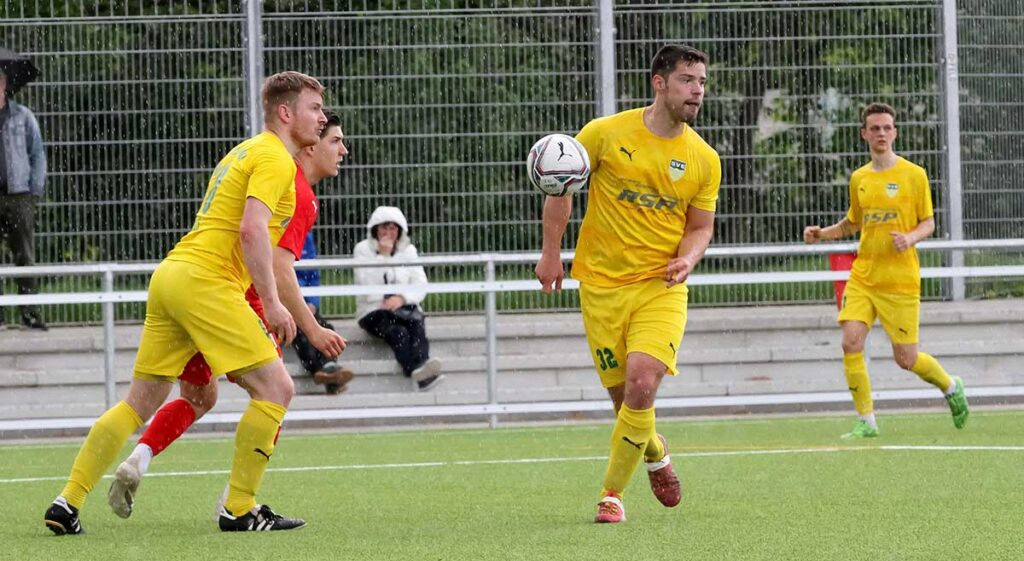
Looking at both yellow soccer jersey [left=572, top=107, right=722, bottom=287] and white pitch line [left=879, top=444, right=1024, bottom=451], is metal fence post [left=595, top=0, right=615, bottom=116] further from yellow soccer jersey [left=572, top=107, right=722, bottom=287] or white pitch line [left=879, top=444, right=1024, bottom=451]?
yellow soccer jersey [left=572, top=107, right=722, bottom=287]

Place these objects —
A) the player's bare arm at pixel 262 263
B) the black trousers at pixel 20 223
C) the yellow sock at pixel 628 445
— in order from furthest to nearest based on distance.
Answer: the black trousers at pixel 20 223 → the yellow sock at pixel 628 445 → the player's bare arm at pixel 262 263

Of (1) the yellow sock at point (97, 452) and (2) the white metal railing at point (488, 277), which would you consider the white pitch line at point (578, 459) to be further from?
(1) the yellow sock at point (97, 452)

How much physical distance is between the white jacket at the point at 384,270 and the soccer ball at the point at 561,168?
6449 millimetres

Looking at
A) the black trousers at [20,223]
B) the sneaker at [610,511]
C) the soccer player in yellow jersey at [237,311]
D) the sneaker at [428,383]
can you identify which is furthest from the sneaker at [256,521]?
the black trousers at [20,223]

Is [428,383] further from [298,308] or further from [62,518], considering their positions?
[62,518]

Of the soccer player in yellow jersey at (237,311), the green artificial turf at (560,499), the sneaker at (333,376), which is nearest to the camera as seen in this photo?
the green artificial turf at (560,499)

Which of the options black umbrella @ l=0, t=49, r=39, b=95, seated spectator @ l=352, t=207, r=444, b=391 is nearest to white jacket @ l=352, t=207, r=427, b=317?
seated spectator @ l=352, t=207, r=444, b=391

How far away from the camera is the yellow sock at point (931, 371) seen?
40.7ft

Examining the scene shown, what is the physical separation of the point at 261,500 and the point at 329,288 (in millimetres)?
4828

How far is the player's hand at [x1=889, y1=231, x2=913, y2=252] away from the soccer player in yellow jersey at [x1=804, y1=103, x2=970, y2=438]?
18 cm

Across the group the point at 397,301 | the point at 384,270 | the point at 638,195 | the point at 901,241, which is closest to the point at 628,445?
the point at 638,195

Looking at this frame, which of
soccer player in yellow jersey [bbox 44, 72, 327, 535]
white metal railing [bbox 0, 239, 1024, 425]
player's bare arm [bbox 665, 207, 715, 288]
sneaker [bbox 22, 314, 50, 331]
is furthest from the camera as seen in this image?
sneaker [bbox 22, 314, 50, 331]

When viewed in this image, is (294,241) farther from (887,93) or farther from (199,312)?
(887,93)

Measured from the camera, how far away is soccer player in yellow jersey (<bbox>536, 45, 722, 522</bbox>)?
8.08 meters
